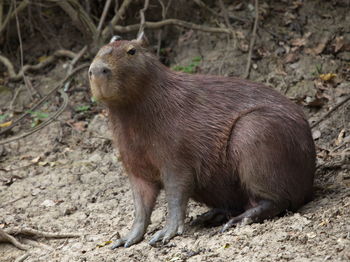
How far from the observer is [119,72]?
5105 mm

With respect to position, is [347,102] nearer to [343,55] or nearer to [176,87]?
[343,55]

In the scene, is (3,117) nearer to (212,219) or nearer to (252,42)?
(252,42)

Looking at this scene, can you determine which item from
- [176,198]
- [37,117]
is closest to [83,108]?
[37,117]

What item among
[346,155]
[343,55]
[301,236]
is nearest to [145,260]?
[301,236]

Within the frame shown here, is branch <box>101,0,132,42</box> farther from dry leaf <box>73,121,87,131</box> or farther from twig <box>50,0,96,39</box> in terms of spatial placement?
dry leaf <box>73,121,87,131</box>

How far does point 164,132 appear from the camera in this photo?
5332 millimetres

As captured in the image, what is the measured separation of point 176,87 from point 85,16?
3.62 m

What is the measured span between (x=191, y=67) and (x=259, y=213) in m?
3.62

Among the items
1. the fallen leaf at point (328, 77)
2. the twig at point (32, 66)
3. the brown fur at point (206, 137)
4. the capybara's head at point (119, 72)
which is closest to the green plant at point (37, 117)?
the twig at point (32, 66)

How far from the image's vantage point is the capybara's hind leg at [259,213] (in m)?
5.30

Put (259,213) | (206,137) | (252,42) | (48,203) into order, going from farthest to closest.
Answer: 1. (252,42)
2. (48,203)
3. (206,137)
4. (259,213)

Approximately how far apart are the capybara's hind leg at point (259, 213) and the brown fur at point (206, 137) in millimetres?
53

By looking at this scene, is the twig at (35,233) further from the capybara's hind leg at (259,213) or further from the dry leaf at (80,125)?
the dry leaf at (80,125)

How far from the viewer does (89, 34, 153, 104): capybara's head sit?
198 inches
